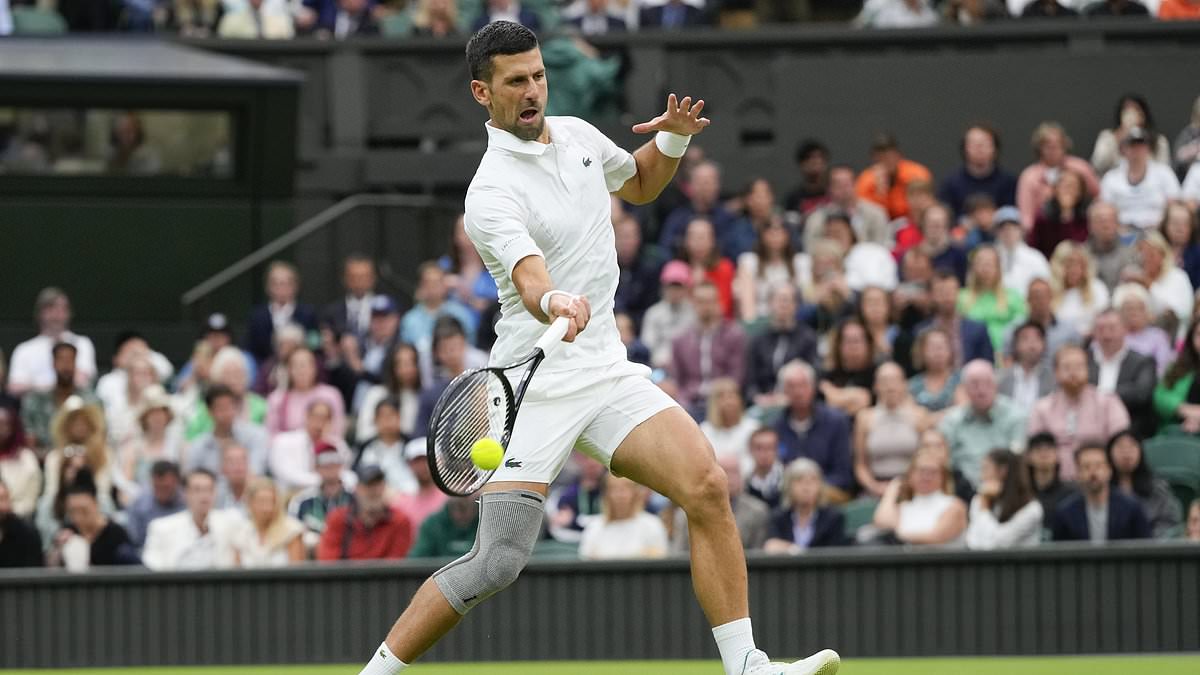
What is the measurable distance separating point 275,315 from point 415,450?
9.89ft

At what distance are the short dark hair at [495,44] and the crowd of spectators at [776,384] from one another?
450 cm

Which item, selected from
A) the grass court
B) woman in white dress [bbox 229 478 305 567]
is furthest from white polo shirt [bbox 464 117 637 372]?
woman in white dress [bbox 229 478 305 567]

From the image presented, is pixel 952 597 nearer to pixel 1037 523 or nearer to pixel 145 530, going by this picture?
pixel 1037 523

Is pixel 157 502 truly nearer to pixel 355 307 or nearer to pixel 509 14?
pixel 355 307

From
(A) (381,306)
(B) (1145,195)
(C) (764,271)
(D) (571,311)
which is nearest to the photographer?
(D) (571,311)

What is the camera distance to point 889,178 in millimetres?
13961

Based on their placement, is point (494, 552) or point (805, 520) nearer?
point (494, 552)

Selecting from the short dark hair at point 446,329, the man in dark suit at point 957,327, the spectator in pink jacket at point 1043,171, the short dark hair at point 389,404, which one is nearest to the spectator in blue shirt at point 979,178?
the spectator in pink jacket at point 1043,171

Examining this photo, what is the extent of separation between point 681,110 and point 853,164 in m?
9.08

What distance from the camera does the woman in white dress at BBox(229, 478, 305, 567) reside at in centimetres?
1062

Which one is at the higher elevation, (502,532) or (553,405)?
(553,405)

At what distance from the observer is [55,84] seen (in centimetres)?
1541

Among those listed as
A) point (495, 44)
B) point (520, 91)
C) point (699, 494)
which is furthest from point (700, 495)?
point (495, 44)

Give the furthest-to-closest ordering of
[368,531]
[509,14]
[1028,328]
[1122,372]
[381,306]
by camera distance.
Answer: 1. [509,14]
2. [381,306]
3. [1028,328]
4. [1122,372]
5. [368,531]
